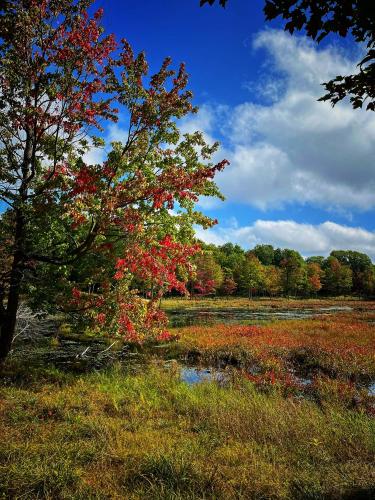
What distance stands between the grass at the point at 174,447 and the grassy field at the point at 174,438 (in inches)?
0.8

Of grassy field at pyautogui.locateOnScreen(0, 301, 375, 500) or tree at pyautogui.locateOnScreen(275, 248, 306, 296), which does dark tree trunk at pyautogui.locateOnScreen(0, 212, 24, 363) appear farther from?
tree at pyautogui.locateOnScreen(275, 248, 306, 296)

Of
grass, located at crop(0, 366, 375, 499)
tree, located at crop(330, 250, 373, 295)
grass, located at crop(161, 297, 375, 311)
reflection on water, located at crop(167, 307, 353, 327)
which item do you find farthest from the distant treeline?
grass, located at crop(0, 366, 375, 499)

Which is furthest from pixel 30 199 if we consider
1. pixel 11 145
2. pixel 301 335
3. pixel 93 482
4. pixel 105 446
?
pixel 301 335

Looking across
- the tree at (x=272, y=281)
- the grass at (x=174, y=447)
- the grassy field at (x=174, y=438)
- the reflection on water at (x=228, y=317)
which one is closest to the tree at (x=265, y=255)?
the tree at (x=272, y=281)

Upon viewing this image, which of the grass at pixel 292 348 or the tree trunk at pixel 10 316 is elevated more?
the tree trunk at pixel 10 316

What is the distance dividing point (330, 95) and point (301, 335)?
21779 millimetres

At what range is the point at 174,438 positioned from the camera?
7.15 m

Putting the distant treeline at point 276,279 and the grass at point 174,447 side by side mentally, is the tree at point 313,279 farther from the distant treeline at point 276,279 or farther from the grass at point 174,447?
the grass at point 174,447


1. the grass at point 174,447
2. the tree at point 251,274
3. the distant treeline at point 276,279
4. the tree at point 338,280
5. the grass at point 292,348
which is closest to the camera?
the grass at point 174,447

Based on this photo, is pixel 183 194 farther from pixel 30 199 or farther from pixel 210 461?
pixel 210 461

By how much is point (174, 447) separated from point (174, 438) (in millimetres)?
608

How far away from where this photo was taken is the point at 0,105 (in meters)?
8.97

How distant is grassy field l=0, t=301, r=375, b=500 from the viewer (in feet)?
16.6

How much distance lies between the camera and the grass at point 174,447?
502cm
